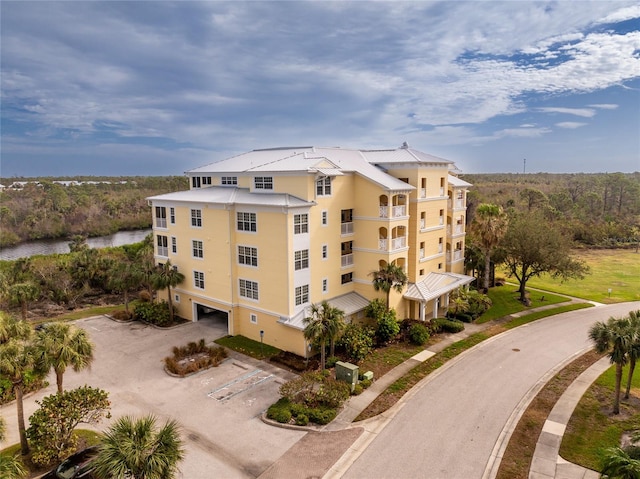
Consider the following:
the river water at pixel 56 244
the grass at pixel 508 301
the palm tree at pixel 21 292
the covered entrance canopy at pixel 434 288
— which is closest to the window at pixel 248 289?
the covered entrance canopy at pixel 434 288

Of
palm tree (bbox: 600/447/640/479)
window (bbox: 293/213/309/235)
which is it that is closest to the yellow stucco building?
window (bbox: 293/213/309/235)

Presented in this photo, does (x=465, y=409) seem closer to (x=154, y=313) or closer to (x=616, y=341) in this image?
(x=616, y=341)

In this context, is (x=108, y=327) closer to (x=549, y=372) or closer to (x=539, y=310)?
(x=549, y=372)

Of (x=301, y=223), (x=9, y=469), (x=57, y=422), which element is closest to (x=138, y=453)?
(x=9, y=469)

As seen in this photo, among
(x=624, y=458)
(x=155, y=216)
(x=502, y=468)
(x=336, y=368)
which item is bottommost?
(x=502, y=468)

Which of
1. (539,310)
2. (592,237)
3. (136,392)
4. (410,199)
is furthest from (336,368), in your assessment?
(592,237)

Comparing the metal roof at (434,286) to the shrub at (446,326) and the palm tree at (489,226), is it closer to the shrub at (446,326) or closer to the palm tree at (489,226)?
the shrub at (446,326)

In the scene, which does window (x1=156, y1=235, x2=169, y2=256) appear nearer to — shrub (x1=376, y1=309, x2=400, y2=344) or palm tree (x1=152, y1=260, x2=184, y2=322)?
palm tree (x1=152, y1=260, x2=184, y2=322)
